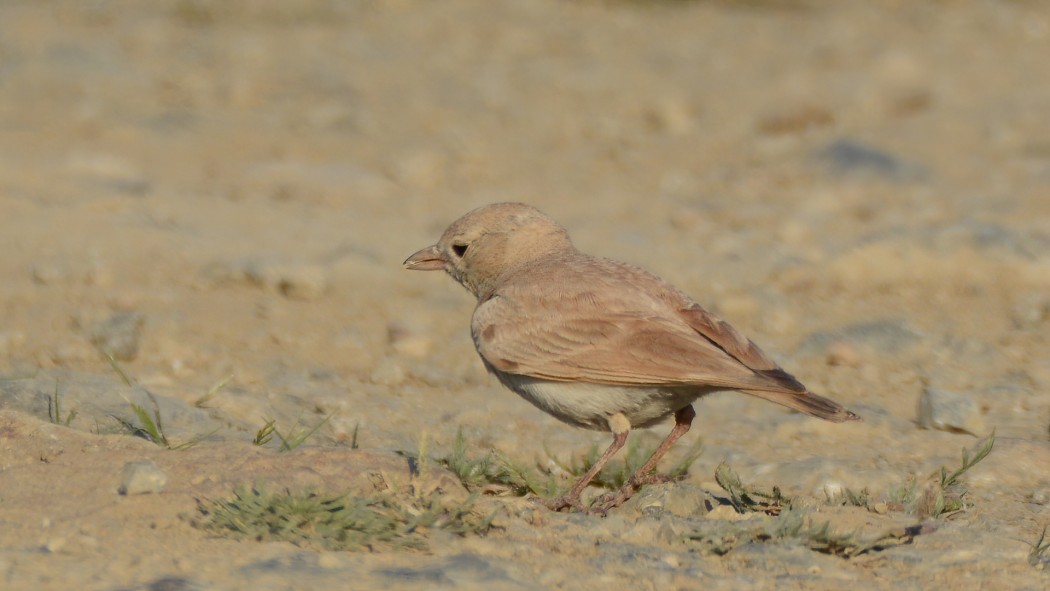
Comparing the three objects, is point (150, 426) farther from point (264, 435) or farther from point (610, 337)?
point (610, 337)

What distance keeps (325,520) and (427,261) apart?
1999mm

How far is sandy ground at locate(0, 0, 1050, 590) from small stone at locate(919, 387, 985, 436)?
0.09ft

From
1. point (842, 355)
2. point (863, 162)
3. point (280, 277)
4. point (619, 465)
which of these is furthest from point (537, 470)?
point (863, 162)

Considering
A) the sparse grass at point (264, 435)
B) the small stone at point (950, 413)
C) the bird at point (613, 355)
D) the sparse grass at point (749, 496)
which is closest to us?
the bird at point (613, 355)

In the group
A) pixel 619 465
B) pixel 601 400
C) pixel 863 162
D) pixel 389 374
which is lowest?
pixel 389 374

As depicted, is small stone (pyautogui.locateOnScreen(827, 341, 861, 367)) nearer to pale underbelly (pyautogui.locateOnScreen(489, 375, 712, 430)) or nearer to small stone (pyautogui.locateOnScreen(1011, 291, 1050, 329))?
small stone (pyautogui.locateOnScreen(1011, 291, 1050, 329))

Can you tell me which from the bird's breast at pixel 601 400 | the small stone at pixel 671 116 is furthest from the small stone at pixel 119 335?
the small stone at pixel 671 116

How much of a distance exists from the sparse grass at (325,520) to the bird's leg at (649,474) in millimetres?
702

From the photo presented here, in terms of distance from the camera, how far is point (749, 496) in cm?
467

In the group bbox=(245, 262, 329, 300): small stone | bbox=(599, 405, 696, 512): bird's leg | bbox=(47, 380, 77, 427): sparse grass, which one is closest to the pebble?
bbox=(245, 262, 329, 300): small stone

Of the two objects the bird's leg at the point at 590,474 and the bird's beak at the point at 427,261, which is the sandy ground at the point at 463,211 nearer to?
the bird's leg at the point at 590,474

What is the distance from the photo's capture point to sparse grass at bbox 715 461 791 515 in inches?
178

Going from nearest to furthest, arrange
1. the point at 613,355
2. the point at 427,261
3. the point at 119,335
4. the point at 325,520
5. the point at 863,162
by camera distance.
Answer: the point at 325,520 < the point at 613,355 < the point at 427,261 < the point at 119,335 < the point at 863,162

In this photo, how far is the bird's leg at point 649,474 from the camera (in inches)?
178
